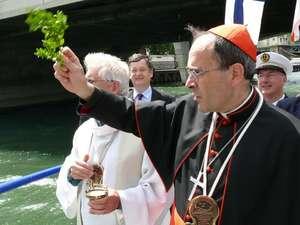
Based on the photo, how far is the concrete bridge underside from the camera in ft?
65.7

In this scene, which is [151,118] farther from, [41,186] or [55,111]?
[55,111]

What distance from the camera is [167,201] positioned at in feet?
10.4

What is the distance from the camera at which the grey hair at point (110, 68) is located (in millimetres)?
3238

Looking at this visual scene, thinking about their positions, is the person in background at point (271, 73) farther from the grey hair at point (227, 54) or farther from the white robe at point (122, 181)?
the grey hair at point (227, 54)

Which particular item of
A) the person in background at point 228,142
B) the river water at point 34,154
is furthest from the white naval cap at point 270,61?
the river water at point 34,154

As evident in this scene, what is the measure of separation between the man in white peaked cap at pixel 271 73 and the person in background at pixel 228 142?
7.08 feet

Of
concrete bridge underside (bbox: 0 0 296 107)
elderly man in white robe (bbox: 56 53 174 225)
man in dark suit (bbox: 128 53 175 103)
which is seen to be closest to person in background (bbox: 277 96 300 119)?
elderly man in white robe (bbox: 56 53 174 225)

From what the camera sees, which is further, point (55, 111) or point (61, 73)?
point (55, 111)

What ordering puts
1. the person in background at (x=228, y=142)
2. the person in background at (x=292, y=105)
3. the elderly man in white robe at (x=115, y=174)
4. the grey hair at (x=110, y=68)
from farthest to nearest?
the person in background at (x=292, y=105) → the grey hair at (x=110, y=68) → the elderly man in white robe at (x=115, y=174) → the person in background at (x=228, y=142)

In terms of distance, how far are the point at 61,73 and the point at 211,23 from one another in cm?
2408

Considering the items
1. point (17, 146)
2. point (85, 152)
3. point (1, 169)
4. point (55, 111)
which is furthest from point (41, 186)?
point (55, 111)

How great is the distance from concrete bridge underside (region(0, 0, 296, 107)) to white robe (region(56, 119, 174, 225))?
15221mm

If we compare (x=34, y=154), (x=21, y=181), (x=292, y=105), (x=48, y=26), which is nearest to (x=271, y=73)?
(x=292, y=105)

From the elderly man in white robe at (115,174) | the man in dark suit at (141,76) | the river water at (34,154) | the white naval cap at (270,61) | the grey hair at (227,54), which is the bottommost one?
the river water at (34,154)
